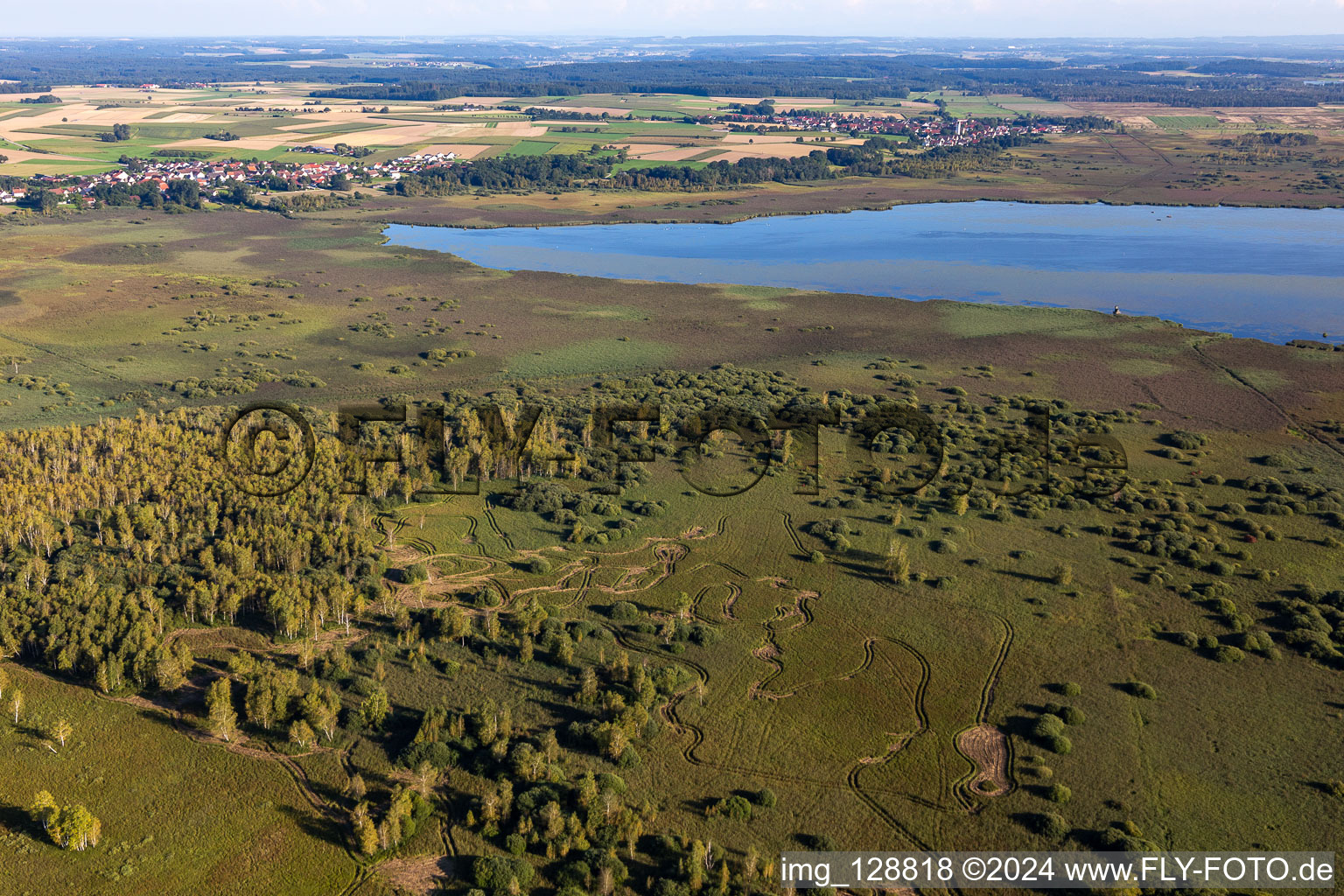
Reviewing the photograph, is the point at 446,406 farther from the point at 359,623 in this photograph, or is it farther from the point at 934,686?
the point at 934,686

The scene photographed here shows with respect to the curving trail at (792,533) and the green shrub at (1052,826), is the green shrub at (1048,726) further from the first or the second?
the curving trail at (792,533)

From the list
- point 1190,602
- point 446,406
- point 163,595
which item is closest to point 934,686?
point 1190,602

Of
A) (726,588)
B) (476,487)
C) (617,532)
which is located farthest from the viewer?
(476,487)

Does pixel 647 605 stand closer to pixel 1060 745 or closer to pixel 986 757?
pixel 986 757

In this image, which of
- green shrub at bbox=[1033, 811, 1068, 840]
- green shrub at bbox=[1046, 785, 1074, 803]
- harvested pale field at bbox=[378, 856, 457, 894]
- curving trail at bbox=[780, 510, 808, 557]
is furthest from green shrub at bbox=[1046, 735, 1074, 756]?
harvested pale field at bbox=[378, 856, 457, 894]

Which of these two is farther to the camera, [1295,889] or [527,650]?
[527,650]

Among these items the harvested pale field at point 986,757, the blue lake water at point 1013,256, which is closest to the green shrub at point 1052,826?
the harvested pale field at point 986,757

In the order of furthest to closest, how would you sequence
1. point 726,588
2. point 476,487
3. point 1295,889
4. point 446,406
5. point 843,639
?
1. point 446,406
2. point 476,487
3. point 726,588
4. point 843,639
5. point 1295,889
